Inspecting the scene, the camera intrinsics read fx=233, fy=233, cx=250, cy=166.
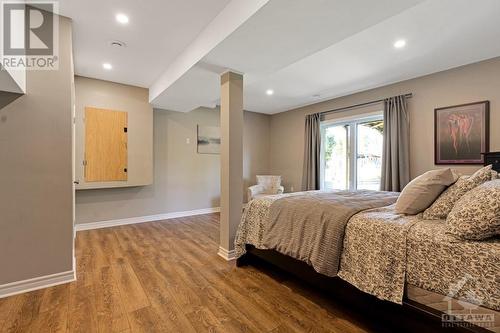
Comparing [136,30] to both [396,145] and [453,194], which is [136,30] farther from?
[396,145]

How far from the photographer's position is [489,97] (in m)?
3.11

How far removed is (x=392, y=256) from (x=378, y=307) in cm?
40

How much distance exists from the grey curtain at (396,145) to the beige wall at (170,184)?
3.52m

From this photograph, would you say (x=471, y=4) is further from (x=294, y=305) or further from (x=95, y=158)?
(x=95, y=158)

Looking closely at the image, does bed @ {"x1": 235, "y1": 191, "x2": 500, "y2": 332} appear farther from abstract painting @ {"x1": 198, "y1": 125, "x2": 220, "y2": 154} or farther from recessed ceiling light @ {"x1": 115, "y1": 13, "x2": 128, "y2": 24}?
abstract painting @ {"x1": 198, "y1": 125, "x2": 220, "y2": 154}

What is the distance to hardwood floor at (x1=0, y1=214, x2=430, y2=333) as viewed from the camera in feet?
5.31

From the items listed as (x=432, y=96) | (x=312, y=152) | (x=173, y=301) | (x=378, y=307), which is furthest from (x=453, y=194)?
(x=312, y=152)

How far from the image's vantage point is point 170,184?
16.4 ft

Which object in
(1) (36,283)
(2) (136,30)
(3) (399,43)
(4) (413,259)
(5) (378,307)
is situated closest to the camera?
(4) (413,259)

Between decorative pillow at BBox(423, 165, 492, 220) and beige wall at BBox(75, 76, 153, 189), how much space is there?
4.21 m

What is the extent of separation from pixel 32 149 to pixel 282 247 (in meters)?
2.43

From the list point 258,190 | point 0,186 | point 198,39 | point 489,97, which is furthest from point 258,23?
point 258,190

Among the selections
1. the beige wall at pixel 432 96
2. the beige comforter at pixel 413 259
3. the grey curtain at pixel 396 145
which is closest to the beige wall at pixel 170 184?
the beige wall at pixel 432 96

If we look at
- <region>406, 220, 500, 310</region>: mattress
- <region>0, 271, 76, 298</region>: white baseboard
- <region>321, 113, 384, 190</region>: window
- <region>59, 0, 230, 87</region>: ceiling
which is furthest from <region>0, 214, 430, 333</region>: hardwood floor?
<region>321, 113, 384, 190</region>: window
